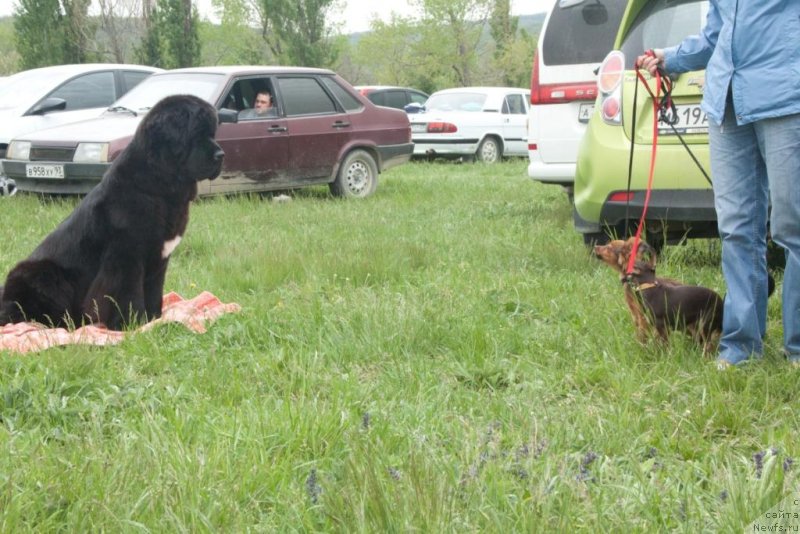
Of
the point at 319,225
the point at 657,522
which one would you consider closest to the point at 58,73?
the point at 319,225

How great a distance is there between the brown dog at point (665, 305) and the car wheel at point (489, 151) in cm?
1483

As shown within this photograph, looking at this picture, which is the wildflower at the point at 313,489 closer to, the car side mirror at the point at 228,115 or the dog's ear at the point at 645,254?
the dog's ear at the point at 645,254

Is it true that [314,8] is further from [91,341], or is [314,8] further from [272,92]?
[91,341]

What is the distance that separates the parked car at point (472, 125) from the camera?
60.0ft

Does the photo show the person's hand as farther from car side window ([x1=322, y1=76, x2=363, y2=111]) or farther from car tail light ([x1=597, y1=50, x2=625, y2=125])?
car side window ([x1=322, y1=76, x2=363, y2=111])

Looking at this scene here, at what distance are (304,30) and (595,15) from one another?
36902mm

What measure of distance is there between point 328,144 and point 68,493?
29.9ft

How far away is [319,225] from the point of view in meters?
8.57

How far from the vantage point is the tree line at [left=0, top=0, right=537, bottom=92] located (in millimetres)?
30469

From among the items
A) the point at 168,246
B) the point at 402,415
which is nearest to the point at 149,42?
the point at 168,246

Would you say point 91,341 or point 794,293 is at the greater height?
point 794,293

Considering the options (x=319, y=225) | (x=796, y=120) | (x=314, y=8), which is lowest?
(x=319, y=225)

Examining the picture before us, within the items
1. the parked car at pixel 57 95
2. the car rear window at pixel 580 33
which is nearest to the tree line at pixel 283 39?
the parked car at pixel 57 95

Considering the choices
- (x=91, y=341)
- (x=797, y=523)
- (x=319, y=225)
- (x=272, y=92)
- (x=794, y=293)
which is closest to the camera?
(x=797, y=523)
